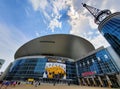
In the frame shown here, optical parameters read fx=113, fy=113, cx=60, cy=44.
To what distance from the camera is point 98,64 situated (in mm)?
48781

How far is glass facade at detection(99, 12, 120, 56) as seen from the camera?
42.3 m

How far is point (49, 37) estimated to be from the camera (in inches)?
3211

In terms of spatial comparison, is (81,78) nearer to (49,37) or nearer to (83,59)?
(83,59)

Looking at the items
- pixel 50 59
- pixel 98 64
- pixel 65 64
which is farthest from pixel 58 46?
pixel 98 64

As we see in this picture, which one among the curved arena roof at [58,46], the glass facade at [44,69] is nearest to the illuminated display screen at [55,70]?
the glass facade at [44,69]

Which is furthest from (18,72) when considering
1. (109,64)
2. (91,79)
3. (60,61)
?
(109,64)

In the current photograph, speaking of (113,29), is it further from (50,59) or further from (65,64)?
(50,59)

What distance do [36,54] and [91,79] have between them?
4250 cm

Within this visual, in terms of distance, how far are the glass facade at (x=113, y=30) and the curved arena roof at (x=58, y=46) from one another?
31.2 m

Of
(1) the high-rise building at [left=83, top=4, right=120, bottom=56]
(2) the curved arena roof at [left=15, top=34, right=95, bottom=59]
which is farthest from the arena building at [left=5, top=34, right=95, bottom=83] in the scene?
(1) the high-rise building at [left=83, top=4, right=120, bottom=56]

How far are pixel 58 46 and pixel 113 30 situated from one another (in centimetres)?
4190

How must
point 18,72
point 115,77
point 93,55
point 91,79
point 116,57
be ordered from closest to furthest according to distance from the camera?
1. point 115,77
2. point 116,57
3. point 91,79
4. point 93,55
5. point 18,72

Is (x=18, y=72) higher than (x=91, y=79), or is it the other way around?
(x=18, y=72)

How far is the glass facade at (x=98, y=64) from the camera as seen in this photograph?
43.2 meters
